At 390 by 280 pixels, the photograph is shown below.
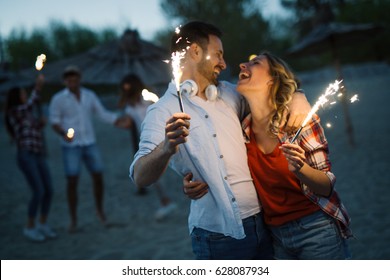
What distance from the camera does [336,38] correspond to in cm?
970

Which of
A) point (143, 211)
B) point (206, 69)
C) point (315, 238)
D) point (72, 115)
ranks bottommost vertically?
point (315, 238)

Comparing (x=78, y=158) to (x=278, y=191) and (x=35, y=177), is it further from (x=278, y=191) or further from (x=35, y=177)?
(x=278, y=191)

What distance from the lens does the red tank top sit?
2.07 metres

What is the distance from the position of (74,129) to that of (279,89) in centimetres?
384

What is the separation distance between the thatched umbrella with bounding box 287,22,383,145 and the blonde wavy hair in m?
7.02

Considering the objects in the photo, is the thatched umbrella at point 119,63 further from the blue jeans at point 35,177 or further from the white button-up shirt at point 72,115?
the blue jeans at point 35,177

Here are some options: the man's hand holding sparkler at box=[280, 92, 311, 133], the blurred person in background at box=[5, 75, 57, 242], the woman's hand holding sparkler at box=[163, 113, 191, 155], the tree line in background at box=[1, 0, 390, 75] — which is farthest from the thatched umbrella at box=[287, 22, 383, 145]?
the tree line in background at box=[1, 0, 390, 75]

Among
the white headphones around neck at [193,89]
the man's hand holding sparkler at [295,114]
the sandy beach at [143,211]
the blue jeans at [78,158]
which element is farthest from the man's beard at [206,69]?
the blue jeans at [78,158]

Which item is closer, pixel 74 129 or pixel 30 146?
pixel 30 146

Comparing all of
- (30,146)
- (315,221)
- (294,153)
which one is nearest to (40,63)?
(294,153)

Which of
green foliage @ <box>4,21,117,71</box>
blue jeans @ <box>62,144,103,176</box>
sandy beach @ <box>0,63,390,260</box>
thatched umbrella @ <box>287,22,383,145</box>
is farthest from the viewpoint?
green foliage @ <box>4,21,117,71</box>

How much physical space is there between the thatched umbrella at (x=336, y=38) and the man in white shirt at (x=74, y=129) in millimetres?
5650

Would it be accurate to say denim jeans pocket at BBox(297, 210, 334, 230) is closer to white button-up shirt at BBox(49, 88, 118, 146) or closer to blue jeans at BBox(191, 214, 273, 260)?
blue jeans at BBox(191, 214, 273, 260)
